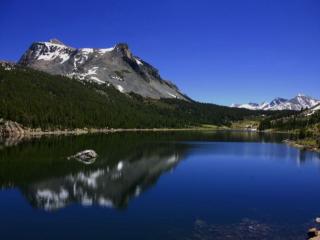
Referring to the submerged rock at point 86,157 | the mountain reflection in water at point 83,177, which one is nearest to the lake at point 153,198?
the mountain reflection in water at point 83,177

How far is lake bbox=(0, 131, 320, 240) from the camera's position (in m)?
46.4

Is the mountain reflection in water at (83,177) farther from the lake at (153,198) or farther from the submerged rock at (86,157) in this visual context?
the submerged rock at (86,157)

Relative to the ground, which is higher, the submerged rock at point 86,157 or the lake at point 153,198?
the submerged rock at point 86,157

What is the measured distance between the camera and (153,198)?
210 ft

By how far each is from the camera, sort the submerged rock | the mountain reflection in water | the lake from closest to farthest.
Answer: the lake → the mountain reflection in water → the submerged rock

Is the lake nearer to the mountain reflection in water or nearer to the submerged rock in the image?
the mountain reflection in water

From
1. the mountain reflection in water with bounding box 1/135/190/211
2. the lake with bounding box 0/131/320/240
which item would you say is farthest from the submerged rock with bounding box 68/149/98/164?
the mountain reflection in water with bounding box 1/135/190/211

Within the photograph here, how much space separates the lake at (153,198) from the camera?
46.4m

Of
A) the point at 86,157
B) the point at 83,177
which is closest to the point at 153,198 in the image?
the point at 83,177

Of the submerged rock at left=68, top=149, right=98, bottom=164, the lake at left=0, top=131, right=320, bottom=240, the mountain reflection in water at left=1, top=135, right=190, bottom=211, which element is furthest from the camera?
the submerged rock at left=68, top=149, right=98, bottom=164

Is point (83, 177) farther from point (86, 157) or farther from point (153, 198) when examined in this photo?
point (86, 157)

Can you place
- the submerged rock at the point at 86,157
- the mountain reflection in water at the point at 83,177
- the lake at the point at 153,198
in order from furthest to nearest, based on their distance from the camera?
the submerged rock at the point at 86,157 → the mountain reflection in water at the point at 83,177 → the lake at the point at 153,198

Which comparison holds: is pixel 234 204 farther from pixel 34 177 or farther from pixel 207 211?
pixel 34 177

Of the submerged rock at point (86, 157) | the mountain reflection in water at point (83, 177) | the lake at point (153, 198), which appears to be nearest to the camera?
the lake at point (153, 198)
